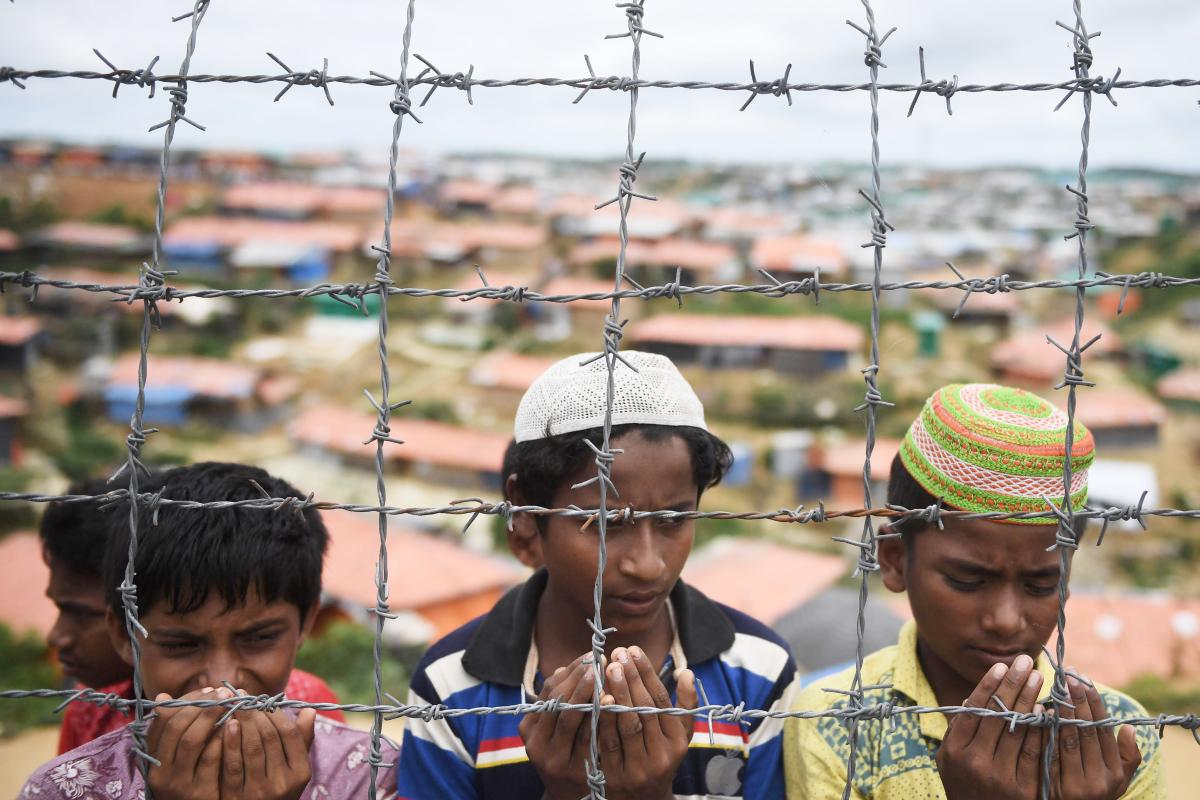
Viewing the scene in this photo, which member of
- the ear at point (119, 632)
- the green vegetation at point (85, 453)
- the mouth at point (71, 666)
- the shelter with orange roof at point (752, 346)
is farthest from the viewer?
the shelter with orange roof at point (752, 346)

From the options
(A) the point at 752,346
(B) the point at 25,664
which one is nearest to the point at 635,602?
(B) the point at 25,664

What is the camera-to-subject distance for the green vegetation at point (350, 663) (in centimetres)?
1064

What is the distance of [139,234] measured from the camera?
35875 millimetres

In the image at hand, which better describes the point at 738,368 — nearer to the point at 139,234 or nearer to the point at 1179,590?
the point at 1179,590

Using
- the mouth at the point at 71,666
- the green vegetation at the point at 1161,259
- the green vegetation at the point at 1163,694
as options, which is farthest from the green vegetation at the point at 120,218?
the mouth at the point at 71,666

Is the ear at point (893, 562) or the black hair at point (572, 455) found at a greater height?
the black hair at point (572, 455)

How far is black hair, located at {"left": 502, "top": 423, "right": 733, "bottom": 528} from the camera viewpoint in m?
1.57

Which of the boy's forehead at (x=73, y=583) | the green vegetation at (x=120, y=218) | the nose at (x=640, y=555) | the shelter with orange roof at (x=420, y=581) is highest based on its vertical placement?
the nose at (x=640, y=555)

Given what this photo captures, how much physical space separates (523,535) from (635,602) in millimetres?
495

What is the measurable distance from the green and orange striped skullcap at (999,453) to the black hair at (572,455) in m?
0.38

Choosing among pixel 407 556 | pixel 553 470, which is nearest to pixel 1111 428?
pixel 407 556

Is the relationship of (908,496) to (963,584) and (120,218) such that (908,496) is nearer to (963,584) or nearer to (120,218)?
(963,584)

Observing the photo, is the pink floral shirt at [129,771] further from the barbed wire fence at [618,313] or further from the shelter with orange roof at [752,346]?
the shelter with orange roof at [752,346]

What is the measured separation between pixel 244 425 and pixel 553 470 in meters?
24.9
